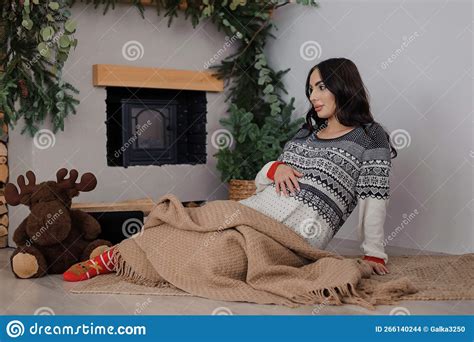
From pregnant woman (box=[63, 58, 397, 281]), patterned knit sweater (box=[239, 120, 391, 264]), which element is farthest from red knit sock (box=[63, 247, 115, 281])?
patterned knit sweater (box=[239, 120, 391, 264])

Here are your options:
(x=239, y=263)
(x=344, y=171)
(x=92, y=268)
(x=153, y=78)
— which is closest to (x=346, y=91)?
(x=344, y=171)

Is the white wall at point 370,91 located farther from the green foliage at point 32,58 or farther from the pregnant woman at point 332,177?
the pregnant woman at point 332,177

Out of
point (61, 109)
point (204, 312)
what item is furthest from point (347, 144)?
point (61, 109)

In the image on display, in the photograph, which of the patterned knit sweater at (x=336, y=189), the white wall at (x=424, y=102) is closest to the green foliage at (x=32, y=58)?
the patterned knit sweater at (x=336, y=189)

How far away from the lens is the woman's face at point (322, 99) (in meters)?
2.44

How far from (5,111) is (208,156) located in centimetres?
121

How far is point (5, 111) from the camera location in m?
3.01

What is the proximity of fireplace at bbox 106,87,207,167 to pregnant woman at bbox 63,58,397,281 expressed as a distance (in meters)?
1.38

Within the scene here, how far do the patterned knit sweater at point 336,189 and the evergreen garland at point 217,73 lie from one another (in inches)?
44.4

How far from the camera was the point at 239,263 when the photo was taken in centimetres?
212

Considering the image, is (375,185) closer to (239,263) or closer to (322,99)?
(322,99)

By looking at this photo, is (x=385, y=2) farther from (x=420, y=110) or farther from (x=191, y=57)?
(x=191, y=57)

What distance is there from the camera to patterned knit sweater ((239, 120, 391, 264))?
7.63 ft

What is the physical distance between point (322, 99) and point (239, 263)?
69 cm
